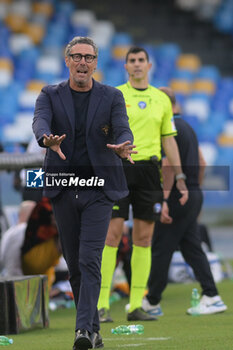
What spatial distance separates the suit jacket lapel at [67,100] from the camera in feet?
18.4

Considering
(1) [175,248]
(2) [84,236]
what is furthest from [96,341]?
(1) [175,248]

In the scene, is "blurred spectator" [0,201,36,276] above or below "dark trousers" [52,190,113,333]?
below

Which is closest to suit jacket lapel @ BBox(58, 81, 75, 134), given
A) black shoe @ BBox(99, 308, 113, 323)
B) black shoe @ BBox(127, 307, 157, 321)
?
black shoe @ BBox(99, 308, 113, 323)

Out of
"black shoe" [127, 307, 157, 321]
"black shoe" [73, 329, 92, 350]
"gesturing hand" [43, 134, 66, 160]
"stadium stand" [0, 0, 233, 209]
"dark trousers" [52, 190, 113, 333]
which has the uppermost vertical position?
"stadium stand" [0, 0, 233, 209]

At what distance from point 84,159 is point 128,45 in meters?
20.4

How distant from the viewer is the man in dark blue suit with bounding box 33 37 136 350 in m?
5.56

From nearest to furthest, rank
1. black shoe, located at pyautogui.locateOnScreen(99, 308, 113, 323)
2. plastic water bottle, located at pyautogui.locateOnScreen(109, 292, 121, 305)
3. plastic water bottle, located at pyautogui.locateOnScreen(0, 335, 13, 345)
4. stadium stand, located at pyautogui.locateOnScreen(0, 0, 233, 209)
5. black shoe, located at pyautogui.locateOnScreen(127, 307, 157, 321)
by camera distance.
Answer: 1. plastic water bottle, located at pyautogui.locateOnScreen(0, 335, 13, 345)
2. black shoe, located at pyautogui.locateOnScreen(99, 308, 113, 323)
3. black shoe, located at pyautogui.locateOnScreen(127, 307, 157, 321)
4. plastic water bottle, located at pyautogui.locateOnScreen(109, 292, 121, 305)
5. stadium stand, located at pyautogui.locateOnScreen(0, 0, 233, 209)

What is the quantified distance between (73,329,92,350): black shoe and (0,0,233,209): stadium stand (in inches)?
596

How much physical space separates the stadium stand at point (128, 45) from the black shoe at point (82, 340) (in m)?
15.1

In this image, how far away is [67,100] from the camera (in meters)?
5.65

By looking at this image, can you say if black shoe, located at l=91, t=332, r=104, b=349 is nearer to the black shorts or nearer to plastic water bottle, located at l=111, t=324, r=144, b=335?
plastic water bottle, located at l=111, t=324, r=144, b=335

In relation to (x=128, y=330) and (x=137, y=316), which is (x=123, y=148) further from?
(x=137, y=316)

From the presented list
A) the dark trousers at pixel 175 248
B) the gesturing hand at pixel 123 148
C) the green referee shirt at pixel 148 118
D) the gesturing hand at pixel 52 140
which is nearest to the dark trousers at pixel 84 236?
the gesturing hand at pixel 123 148

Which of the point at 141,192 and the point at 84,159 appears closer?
the point at 84,159
